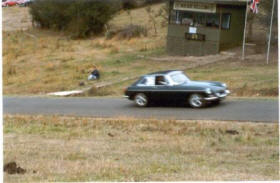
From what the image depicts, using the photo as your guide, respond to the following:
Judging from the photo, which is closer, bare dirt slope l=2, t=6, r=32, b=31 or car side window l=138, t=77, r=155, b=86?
bare dirt slope l=2, t=6, r=32, b=31

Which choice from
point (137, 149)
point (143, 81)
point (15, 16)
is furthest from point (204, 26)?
point (137, 149)

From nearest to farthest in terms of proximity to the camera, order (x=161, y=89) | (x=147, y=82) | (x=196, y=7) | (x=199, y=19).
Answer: (x=161, y=89) < (x=147, y=82) < (x=196, y=7) < (x=199, y=19)

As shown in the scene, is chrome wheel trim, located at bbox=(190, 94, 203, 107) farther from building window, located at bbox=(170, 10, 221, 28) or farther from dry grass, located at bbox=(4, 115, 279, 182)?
building window, located at bbox=(170, 10, 221, 28)

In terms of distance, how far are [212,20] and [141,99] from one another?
19090 millimetres

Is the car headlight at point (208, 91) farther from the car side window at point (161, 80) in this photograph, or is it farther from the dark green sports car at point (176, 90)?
the car side window at point (161, 80)

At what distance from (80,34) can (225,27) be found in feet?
38.4

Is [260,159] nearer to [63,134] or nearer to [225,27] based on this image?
[63,134]

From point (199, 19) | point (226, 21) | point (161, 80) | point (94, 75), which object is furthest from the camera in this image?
point (226, 21)

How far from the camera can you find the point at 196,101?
678 inches

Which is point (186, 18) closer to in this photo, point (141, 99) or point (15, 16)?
point (141, 99)

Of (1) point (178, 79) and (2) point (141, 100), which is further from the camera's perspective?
(2) point (141, 100)

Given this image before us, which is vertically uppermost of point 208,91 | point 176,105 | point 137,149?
point 208,91

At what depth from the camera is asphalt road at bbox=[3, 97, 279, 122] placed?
616 inches

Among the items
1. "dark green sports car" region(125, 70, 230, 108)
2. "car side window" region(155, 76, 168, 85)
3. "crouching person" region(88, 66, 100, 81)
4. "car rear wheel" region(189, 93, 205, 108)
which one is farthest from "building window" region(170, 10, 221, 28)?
"car rear wheel" region(189, 93, 205, 108)
